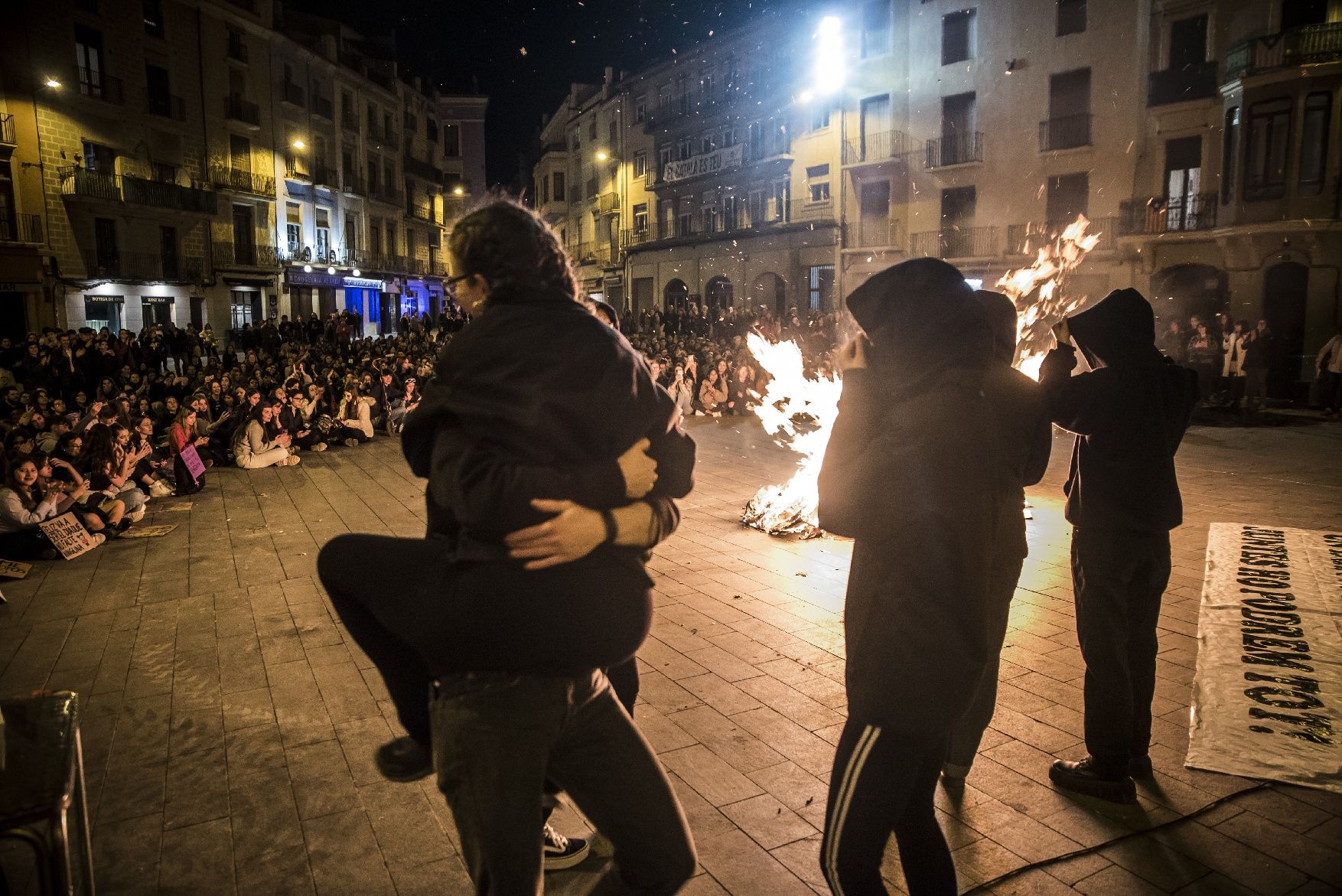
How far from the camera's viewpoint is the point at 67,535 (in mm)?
7930

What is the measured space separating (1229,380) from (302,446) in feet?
59.4

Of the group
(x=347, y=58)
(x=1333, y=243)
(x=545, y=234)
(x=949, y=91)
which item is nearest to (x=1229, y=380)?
(x=1333, y=243)

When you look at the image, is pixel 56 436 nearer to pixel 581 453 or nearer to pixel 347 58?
pixel 581 453

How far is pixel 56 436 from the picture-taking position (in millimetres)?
9727

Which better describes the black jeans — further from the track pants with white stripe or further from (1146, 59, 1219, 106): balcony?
(1146, 59, 1219, 106): balcony

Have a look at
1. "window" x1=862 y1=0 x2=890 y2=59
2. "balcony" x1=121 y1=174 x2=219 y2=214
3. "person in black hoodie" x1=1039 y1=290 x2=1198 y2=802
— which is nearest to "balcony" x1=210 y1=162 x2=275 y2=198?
"balcony" x1=121 y1=174 x2=219 y2=214

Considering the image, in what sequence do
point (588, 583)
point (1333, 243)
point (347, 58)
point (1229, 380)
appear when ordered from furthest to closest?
point (347, 58) < point (1333, 243) < point (1229, 380) < point (588, 583)

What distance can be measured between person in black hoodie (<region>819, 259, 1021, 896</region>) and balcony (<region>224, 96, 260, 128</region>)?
136 ft

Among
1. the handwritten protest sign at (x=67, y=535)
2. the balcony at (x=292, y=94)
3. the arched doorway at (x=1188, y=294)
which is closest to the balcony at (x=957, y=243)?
the arched doorway at (x=1188, y=294)

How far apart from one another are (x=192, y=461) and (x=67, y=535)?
10.2 feet

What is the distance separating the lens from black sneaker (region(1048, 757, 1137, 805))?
345cm

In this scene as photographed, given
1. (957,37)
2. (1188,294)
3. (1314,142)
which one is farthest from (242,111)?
(1314,142)

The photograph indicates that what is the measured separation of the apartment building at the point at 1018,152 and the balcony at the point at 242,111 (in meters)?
17.6

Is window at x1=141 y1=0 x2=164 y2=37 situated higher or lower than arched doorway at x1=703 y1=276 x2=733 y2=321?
higher
